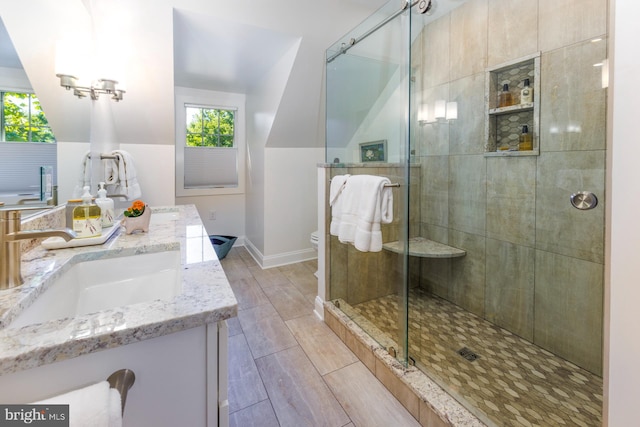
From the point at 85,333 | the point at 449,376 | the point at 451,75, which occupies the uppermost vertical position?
the point at 451,75

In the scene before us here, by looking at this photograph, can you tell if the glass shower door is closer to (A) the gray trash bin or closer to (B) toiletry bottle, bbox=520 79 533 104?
(B) toiletry bottle, bbox=520 79 533 104

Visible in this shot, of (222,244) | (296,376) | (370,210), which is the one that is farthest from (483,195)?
(222,244)

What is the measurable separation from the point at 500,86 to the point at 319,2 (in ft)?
4.75

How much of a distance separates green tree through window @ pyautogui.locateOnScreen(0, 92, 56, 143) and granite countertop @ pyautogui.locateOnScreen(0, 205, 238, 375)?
1.26 ft

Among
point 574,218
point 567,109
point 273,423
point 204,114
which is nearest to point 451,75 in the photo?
point 567,109

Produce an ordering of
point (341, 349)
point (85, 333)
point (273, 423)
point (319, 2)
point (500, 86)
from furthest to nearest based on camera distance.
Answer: point (319, 2) < point (500, 86) < point (341, 349) < point (273, 423) < point (85, 333)

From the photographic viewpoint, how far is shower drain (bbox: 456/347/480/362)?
170cm

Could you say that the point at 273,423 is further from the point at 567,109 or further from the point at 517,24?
the point at 517,24

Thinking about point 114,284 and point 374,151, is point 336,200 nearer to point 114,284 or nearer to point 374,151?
point 374,151

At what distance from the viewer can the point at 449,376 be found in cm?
148

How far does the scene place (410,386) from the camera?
1.37 metres

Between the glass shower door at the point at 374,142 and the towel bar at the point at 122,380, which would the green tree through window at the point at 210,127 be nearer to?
the glass shower door at the point at 374,142

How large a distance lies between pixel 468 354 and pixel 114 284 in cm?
185

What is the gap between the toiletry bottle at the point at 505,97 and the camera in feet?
6.36
